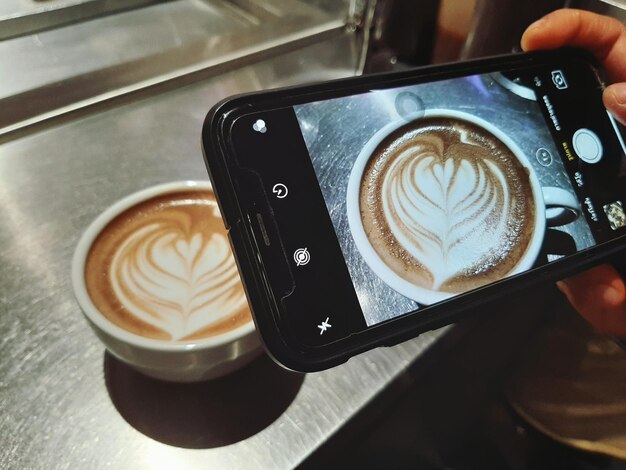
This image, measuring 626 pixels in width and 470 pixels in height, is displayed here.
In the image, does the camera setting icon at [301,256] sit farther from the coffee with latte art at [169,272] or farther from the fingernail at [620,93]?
the fingernail at [620,93]

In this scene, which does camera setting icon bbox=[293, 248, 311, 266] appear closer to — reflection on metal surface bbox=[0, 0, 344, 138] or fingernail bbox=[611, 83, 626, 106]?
fingernail bbox=[611, 83, 626, 106]

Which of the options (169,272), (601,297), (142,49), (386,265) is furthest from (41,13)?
(601,297)

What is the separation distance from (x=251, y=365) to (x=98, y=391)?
108 mm

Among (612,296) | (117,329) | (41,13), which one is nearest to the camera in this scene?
(117,329)

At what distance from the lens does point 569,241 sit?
0.40 meters

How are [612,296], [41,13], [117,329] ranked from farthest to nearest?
[41,13] → [612,296] → [117,329]

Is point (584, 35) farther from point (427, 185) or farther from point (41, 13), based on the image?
point (41, 13)

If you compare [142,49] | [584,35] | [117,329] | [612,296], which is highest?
[142,49]

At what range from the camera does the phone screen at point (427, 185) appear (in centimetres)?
34

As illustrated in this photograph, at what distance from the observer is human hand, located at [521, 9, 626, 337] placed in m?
0.45

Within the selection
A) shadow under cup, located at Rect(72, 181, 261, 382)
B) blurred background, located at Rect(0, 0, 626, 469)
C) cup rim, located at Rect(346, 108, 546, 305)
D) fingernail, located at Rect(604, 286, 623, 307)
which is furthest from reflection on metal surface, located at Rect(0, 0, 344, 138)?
fingernail, located at Rect(604, 286, 623, 307)

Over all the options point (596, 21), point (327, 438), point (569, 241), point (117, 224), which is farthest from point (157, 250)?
point (596, 21)

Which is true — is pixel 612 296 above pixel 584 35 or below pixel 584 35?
below

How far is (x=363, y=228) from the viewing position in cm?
36
